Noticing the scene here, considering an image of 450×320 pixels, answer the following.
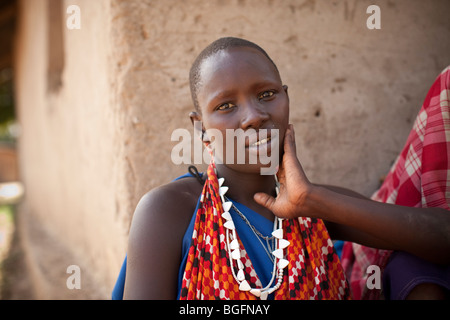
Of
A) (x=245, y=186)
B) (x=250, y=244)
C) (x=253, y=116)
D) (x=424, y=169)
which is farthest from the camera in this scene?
(x=424, y=169)

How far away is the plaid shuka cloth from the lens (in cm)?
156

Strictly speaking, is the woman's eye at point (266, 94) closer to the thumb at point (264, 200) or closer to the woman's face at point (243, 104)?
the woman's face at point (243, 104)

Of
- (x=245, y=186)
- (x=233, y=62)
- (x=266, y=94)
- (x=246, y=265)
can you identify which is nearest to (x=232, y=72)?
(x=233, y=62)

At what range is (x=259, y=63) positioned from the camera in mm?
1330

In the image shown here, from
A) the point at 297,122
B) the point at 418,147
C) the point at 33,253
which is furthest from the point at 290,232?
the point at 33,253

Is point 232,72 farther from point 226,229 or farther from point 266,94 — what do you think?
point 226,229

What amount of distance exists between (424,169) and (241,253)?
92 cm

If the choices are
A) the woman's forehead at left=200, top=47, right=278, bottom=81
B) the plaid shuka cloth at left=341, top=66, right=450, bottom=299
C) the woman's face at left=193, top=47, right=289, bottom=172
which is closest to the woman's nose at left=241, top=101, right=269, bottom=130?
the woman's face at left=193, top=47, right=289, bottom=172

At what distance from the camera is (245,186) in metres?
1.48

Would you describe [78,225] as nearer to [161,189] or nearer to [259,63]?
[161,189]

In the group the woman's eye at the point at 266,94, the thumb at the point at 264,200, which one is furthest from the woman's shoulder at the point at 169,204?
the woman's eye at the point at 266,94

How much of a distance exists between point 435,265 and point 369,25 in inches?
62.2

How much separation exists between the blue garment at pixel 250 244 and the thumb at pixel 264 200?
0.07 metres

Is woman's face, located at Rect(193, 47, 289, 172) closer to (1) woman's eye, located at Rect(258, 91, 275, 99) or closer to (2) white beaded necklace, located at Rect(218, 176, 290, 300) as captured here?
(1) woman's eye, located at Rect(258, 91, 275, 99)
